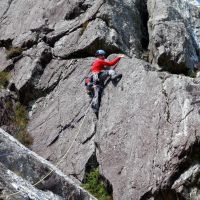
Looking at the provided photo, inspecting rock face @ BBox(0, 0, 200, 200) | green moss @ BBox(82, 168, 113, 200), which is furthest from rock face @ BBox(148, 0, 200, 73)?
green moss @ BBox(82, 168, 113, 200)

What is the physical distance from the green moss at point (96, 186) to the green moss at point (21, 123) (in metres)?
3.56

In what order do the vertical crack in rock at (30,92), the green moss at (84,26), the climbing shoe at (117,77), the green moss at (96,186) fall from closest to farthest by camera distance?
the green moss at (96,186) < the climbing shoe at (117,77) < the vertical crack in rock at (30,92) < the green moss at (84,26)

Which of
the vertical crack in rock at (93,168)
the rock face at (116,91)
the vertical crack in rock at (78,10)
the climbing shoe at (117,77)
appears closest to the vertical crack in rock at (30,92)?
the rock face at (116,91)

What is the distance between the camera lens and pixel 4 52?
24578 millimetres

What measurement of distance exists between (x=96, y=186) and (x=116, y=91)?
347 cm

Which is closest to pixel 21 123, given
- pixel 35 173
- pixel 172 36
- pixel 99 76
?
pixel 99 76

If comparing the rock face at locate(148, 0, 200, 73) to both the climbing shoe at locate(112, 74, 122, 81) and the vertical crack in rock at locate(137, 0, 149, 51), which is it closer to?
the vertical crack in rock at locate(137, 0, 149, 51)

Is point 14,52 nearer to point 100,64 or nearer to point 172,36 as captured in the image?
point 100,64

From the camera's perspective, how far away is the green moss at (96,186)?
52.9 feet

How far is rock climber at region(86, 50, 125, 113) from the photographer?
18125mm

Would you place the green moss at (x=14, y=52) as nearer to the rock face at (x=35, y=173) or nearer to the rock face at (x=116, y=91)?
the rock face at (x=116, y=91)

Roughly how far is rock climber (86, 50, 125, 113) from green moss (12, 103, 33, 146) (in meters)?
2.96

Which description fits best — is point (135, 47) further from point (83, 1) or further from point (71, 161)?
point (71, 161)

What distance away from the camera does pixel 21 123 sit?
2042 centimetres
